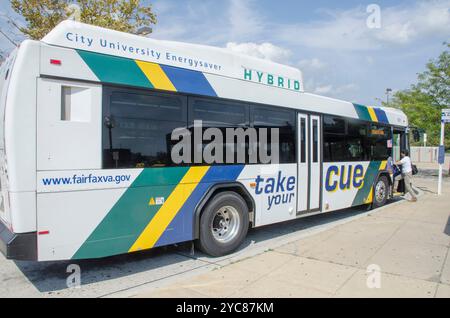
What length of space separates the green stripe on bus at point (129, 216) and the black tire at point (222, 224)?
84cm

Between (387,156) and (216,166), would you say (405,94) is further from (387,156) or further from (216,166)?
(216,166)

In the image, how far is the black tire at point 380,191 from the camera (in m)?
10.3

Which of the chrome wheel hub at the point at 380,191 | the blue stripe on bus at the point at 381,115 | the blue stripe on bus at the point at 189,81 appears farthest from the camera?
the chrome wheel hub at the point at 380,191

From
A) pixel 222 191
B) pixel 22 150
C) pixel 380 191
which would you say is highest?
pixel 22 150

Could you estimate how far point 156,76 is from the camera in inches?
198

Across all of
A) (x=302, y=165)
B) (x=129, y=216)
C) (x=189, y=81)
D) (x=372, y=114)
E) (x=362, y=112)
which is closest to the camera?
(x=129, y=216)

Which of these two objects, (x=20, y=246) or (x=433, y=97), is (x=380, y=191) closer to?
(x=20, y=246)

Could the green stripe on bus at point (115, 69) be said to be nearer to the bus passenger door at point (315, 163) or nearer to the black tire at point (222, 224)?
the black tire at point (222, 224)

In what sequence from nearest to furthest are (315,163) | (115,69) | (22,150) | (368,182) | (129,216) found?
1. (22,150)
2. (115,69)
3. (129,216)
4. (315,163)
5. (368,182)

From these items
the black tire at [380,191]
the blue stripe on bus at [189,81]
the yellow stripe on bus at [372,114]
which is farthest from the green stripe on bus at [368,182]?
the blue stripe on bus at [189,81]

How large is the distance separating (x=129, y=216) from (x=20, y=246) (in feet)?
4.16

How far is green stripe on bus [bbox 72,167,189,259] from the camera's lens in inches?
177

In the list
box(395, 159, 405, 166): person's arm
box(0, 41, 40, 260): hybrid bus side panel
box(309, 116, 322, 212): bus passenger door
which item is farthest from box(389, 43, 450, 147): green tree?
box(0, 41, 40, 260): hybrid bus side panel

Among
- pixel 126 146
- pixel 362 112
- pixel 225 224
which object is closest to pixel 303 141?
pixel 225 224
